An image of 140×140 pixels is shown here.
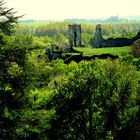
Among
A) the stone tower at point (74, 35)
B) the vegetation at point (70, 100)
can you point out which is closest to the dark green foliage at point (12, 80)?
the vegetation at point (70, 100)

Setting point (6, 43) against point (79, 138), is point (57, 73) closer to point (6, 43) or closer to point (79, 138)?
point (79, 138)

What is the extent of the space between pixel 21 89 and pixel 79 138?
49.8 ft

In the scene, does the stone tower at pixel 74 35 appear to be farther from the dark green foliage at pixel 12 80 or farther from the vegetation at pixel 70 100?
the dark green foliage at pixel 12 80

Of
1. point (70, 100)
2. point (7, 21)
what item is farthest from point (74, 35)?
point (7, 21)

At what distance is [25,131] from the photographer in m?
21.2

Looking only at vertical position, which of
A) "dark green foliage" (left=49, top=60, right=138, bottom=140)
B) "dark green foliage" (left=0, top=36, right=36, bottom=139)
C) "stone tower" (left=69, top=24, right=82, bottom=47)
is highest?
"dark green foliage" (left=0, top=36, right=36, bottom=139)

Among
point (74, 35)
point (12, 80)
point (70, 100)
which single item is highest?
point (12, 80)

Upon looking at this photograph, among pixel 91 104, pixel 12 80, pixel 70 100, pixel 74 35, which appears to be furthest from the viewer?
pixel 74 35

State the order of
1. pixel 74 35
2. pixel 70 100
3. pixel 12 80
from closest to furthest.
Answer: pixel 12 80, pixel 70 100, pixel 74 35

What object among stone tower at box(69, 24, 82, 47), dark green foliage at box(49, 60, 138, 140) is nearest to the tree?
dark green foliage at box(49, 60, 138, 140)

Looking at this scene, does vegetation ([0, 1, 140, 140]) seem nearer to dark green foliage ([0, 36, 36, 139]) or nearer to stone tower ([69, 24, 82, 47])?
dark green foliage ([0, 36, 36, 139])

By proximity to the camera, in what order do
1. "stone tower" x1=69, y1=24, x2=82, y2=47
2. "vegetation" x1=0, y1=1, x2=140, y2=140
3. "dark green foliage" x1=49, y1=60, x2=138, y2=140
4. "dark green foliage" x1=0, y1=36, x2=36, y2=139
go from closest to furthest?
"dark green foliage" x1=0, y1=36, x2=36, y2=139
"vegetation" x1=0, y1=1, x2=140, y2=140
"dark green foliage" x1=49, y1=60, x2=138, y2=140
"stone tower" x1=69, y1=24, x2=82, y2=47

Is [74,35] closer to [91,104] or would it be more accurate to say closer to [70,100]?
[91,104]

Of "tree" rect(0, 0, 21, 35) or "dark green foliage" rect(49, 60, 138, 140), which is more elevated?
"tree" rect(0, 0, 21, 35)
